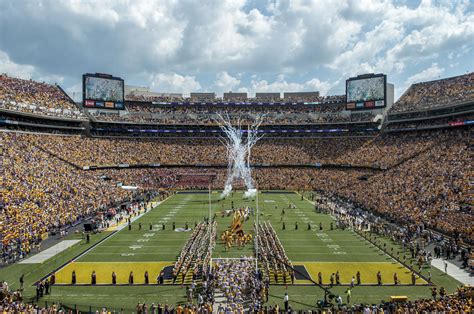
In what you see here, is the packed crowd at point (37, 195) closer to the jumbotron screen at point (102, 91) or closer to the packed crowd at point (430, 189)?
the jumbotron screen at point (102, 91)

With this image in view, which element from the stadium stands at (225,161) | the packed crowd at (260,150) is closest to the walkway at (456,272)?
the stadium stands at (225,161)

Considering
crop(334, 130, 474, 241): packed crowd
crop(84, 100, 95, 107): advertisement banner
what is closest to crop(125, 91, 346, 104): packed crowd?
crop(84, 100, 95, 107): advertisement banner

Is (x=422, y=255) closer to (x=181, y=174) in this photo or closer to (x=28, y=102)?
(x=181, y=174)

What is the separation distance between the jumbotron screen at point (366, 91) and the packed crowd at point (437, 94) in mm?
3853

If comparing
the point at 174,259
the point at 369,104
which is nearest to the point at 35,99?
the point at 174,259

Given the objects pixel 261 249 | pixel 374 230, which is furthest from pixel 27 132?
pixel 374 230

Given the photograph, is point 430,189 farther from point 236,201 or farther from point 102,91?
point 102,91

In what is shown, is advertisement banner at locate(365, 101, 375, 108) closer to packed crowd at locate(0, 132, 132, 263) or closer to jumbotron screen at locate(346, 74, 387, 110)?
jumbotron screen at locate(346, 74, 387, 110)

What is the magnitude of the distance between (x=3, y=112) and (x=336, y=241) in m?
45.4

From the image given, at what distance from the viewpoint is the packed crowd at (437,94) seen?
52809 millimetres

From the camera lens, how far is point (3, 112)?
4900 cm

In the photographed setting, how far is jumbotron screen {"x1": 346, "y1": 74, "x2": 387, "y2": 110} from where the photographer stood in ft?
229

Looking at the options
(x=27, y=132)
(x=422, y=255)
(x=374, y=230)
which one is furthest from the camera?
(x=27, y=132)

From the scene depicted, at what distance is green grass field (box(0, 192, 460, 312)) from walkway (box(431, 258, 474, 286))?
0.68 meters
